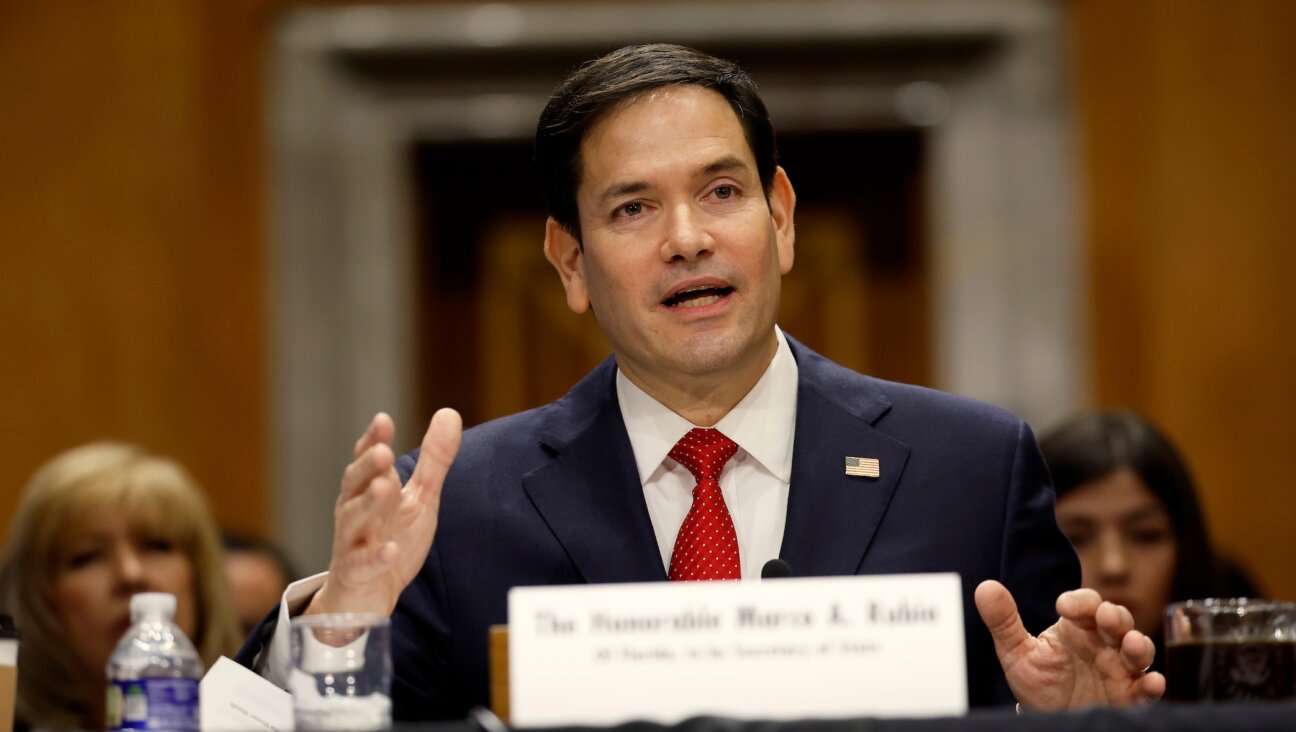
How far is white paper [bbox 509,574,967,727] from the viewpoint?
5.13 feet

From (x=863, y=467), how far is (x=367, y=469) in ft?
2.54

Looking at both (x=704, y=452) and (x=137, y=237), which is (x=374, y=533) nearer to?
(x=704, y=452)

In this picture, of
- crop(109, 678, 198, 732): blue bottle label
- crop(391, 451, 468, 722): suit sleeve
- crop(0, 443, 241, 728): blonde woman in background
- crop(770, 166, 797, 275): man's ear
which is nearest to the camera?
crop(109, 678, 198, 732): blue bottle label

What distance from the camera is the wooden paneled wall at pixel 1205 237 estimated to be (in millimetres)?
4715

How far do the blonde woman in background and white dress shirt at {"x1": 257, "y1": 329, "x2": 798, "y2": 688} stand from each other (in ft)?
5.26

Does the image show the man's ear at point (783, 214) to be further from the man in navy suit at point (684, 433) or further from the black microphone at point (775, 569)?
the black microphone at point (775, 569)

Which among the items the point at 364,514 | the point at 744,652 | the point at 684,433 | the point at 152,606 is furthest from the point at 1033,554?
the point at 152,606

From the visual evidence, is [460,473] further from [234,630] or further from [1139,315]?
[1139,315]

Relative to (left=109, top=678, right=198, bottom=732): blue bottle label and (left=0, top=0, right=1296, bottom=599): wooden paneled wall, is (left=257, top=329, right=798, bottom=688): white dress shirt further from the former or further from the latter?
(left=0, top=0, right=1296, bottom=599): wooden paneled wall

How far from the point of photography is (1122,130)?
4.82 meters

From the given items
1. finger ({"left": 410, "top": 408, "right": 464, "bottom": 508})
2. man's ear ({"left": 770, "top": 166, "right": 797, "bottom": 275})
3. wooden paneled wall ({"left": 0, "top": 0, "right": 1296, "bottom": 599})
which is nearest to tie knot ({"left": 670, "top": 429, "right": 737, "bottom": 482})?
man's ear ({"left": 770, "top": 166, "right": 797, "bottom": 275})

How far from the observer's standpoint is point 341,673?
5.43 ft

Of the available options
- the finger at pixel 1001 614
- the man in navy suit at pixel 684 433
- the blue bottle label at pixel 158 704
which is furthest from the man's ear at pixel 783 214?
the blue bottle label at pixel 158 704

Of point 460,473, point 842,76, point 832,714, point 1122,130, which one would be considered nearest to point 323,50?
point 842,76
